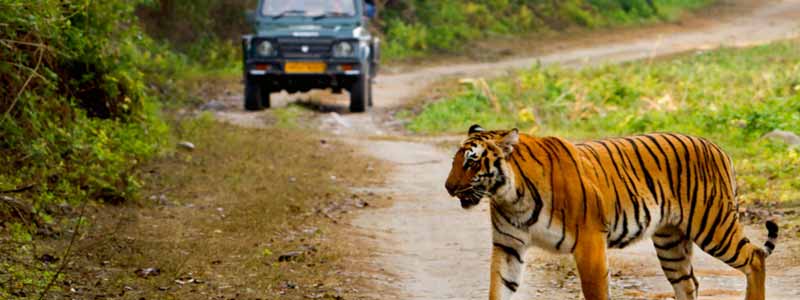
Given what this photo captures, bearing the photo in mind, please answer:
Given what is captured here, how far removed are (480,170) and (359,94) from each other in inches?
618

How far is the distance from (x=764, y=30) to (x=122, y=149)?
90.2 ft

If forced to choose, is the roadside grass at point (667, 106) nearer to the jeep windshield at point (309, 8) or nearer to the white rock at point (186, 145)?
the jeep windshield at point (309, 8)

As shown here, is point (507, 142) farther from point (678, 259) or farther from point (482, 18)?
point (482, 18)

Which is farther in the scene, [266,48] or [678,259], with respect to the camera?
[266,48]

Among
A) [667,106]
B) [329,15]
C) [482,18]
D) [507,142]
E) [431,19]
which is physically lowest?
[482,18]

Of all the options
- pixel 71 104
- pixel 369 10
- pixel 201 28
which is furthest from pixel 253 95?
pixel 71 104

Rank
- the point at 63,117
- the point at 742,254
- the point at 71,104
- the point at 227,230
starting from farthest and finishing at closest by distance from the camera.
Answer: the point at 71,104
the point at 63,117
the point at 227,230
the point at 742,254

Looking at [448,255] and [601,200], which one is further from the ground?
[601,200]

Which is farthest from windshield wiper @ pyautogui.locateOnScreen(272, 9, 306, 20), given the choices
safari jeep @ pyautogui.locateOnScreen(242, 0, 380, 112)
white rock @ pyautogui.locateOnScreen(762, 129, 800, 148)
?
white rock @ pyautogui.locateOnScreen(762, 129, 800, 148)

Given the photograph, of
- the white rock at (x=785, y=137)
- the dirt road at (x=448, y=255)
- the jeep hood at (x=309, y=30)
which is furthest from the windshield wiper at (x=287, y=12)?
the white rock at (x=785, y=137)

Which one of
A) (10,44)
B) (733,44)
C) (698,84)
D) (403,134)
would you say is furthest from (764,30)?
(10,44)

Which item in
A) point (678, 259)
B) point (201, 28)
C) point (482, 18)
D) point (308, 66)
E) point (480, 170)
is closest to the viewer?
point (480, 170)

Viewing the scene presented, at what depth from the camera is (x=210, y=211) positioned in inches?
472

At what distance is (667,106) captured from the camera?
→ 18.6 metres
